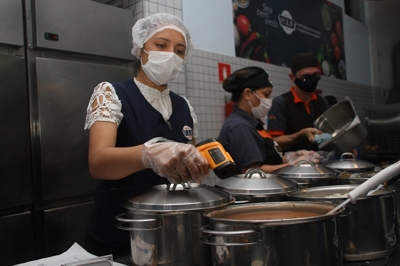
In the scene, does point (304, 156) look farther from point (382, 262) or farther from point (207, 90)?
point (382, 262)

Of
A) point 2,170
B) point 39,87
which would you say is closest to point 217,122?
point 39,87

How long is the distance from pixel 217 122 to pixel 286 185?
6.54ft

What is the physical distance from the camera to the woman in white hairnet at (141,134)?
1021 millimetres

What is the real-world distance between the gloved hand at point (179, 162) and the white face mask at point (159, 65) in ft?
2.12

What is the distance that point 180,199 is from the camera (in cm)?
85

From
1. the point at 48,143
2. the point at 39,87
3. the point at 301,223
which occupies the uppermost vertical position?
the point at 39,87

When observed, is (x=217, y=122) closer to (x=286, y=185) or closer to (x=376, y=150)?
(x=376, y=150)

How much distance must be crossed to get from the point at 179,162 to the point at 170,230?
214 mm

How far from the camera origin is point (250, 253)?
0.72 meters

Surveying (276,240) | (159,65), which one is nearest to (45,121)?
(159,65)

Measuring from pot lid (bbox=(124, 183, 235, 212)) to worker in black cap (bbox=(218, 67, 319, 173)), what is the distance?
111 centimetres

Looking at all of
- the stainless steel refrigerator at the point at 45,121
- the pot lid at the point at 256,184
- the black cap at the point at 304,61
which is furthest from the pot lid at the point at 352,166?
the stainless steel refrigerator at the point at 45,121

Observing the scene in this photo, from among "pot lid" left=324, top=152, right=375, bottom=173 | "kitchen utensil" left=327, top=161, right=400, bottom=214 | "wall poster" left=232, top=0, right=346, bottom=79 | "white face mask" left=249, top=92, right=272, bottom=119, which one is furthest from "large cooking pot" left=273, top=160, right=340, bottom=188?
"wall poster" left=232, top=0, right=346, bottom=79

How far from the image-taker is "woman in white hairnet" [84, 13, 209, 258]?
102cm
